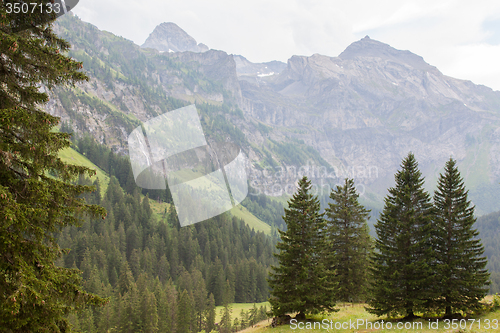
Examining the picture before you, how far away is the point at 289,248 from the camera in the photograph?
2330 centimetres

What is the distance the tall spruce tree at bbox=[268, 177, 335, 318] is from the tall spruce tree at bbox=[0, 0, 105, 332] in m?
16.4

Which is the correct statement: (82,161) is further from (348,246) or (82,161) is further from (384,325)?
(384,325)

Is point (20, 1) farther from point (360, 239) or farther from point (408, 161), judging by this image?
point (360, 239)

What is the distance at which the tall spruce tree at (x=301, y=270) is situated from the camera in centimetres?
2214

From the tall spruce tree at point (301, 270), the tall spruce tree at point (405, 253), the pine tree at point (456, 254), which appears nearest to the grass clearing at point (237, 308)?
the tall spruce tree at point (301, 270)

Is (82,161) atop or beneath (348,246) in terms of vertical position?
atop

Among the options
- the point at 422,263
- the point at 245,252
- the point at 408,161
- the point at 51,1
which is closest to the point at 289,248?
the point at 422,263

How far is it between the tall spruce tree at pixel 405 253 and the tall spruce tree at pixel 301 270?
396cm

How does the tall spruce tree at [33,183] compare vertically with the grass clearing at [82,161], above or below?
below

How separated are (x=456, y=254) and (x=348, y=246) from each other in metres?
11.8

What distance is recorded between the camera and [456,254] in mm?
21328

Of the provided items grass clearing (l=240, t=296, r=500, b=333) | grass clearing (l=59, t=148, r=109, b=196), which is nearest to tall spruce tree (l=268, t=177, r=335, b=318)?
grass clearing (l=240, t=296, r=500, b=333)

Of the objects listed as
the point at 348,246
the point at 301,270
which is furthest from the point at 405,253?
the point at 348,246

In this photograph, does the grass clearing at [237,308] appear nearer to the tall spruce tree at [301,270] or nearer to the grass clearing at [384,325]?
the grass clearing at [384,325]
